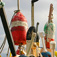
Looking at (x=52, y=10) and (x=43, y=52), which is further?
(x=52, y=10)

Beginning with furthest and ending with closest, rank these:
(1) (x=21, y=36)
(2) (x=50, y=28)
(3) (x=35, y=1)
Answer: (2) (x=50, y=28)
(1) (x=21, y=36)
(3) (x=35, y=1)

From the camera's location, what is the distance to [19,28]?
8.48 m

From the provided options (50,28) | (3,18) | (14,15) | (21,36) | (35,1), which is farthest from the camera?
(50,28)

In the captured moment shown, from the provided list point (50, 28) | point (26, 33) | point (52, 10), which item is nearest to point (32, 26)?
point (26, 33)

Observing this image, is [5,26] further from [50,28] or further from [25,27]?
[50,28]

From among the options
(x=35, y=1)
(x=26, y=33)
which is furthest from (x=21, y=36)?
(x=35, y=1)

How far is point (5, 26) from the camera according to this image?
14.3 feet

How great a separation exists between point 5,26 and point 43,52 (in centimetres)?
447

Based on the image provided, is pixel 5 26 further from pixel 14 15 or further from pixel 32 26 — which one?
pixel 14 15

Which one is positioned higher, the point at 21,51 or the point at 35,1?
the point at 35,1

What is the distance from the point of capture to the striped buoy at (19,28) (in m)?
8.34

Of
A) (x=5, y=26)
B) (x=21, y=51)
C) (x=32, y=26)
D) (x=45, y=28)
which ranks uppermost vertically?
(x=5, y=26)

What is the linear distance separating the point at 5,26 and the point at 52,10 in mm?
6567

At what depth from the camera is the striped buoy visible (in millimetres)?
8344
